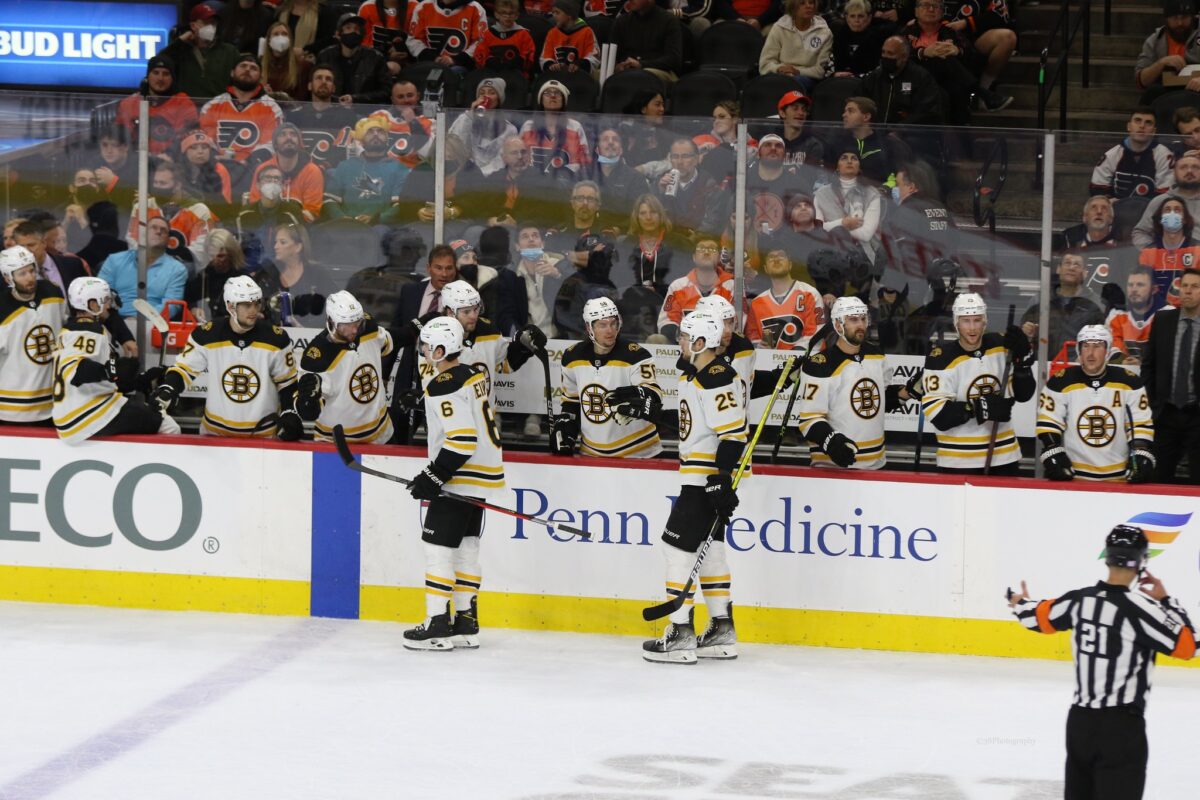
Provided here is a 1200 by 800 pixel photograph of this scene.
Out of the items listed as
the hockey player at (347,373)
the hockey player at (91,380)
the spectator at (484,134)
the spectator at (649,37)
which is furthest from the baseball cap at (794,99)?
the hockey player at (91,380)

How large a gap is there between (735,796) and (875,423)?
254cm

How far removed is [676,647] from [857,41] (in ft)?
16.1

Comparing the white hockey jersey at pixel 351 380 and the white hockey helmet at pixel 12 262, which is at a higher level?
the white hockey helmet at pixel 12 262

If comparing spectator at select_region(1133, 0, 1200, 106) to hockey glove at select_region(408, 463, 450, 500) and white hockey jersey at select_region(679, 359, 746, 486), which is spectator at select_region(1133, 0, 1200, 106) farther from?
hockey glove at select_region(408, 463, 450, 500)

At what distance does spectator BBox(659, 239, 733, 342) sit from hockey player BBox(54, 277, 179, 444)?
2.48m

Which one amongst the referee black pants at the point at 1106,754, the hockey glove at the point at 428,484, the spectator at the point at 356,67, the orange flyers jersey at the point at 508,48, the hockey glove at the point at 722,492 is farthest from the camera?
the orange flyers jersey at the point at 508,48

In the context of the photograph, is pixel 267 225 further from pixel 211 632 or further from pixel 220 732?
pixel 220 732

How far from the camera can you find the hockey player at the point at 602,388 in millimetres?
7879

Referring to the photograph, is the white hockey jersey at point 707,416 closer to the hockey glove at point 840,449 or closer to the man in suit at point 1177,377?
the hockey glove at point 840,449

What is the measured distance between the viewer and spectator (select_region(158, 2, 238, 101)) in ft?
36.2

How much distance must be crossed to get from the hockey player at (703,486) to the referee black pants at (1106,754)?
8.33 ft

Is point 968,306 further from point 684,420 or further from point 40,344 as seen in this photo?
point 40,344

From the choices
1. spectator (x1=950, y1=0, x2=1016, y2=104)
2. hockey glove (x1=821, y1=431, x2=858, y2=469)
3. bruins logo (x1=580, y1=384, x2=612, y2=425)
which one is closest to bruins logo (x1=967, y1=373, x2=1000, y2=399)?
hockey glove (x1=821, y1=431, x2=858, y2=469)

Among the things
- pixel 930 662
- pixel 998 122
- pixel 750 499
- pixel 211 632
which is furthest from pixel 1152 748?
pixel 998 122
